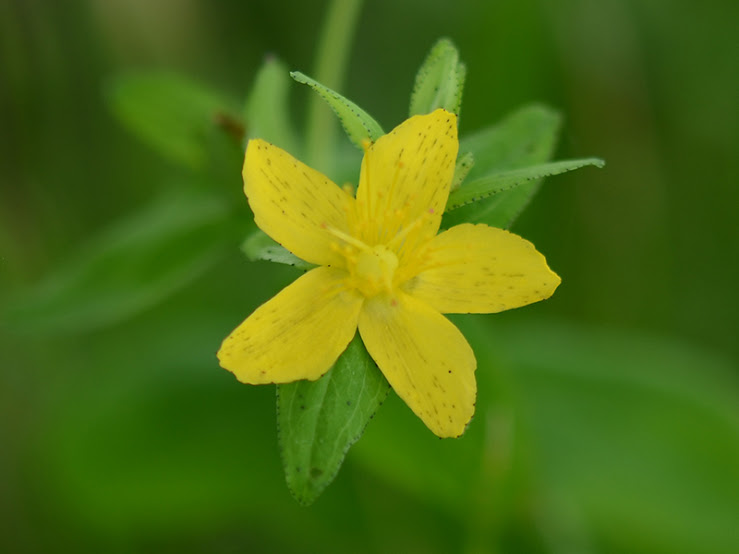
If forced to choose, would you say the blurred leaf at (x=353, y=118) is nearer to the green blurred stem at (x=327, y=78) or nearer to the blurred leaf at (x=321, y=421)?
the blurred leaf at (x=321, y=421)

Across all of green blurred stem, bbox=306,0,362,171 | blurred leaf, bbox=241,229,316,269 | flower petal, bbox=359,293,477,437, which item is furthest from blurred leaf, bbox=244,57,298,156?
flower petal, bbox=359,293,477,437

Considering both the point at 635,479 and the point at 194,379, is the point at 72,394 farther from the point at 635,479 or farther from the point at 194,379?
the point at 635,479

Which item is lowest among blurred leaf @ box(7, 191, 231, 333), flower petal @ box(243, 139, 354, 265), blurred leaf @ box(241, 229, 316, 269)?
blurred leaf @ box(7, 191, 231, 333)

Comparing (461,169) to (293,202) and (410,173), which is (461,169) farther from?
(293,202)

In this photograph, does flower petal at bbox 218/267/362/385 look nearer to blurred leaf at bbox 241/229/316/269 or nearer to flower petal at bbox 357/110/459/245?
blurred leaf at bbox 241/229/316/269

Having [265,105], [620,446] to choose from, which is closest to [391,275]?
[265,105]

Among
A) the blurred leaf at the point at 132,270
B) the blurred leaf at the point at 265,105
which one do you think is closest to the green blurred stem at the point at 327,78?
the blurred leaf at the point at 265,105
